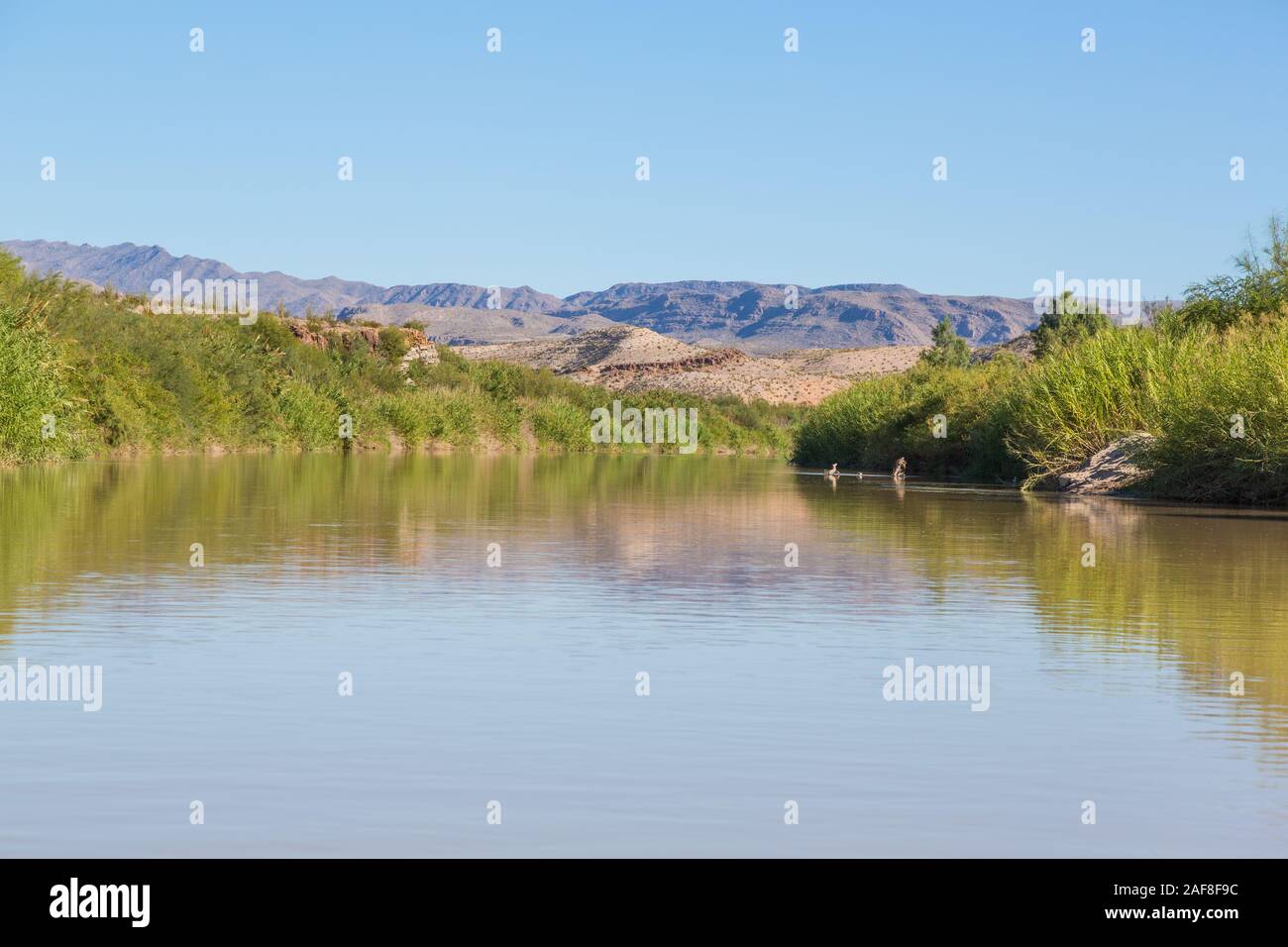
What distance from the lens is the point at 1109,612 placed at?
15766 mm

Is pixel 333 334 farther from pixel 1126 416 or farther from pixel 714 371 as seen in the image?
pixel 714 371

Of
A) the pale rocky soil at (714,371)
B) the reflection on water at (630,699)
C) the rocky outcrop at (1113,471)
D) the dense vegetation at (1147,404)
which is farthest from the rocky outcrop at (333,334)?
the reflection on water at (630,699)

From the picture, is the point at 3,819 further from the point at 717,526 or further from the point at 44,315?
the point at 44,315

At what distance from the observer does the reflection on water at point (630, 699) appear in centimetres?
747

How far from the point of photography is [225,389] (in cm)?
7738

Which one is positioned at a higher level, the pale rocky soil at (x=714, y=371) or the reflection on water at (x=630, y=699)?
the pale rocky soil at (x=714, y=371)

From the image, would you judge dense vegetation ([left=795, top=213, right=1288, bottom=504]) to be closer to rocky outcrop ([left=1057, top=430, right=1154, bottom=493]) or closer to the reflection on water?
rocky outcrop ([left=1057, top=430, right=1154, bottom=493])

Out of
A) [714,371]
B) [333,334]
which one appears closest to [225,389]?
[333,334]

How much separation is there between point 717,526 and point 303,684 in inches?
741

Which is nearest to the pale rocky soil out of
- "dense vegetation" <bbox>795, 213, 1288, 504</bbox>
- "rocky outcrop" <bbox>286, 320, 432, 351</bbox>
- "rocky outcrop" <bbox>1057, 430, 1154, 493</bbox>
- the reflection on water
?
"rocky outcrop" <bbox>286, 320, 432, 351</bbox>

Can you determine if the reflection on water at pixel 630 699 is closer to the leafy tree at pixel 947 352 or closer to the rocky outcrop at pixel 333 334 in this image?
the leafy tree at pixel 947 352

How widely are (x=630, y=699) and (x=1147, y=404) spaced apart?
39.0 meters

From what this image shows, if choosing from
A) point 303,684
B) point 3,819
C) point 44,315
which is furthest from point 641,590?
point 44,315

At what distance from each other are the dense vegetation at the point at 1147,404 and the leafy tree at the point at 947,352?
18.4 metres
